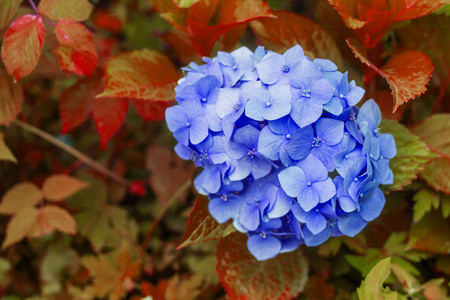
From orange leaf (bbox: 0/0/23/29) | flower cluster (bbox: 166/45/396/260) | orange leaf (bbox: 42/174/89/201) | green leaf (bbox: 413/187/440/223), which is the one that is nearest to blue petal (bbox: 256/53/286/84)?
flower cluster (bbox: 166/45/396/260)

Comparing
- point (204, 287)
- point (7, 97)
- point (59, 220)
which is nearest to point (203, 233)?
point (204, 287)

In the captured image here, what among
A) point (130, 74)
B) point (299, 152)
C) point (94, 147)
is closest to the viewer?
point (299, 152)

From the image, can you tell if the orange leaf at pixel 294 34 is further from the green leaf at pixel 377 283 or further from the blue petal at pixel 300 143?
the green leaf at pixel 377 283

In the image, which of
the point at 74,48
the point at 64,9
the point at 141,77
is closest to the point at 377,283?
the point at 141,77

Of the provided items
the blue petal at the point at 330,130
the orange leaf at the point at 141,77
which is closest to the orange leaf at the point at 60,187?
the orange leaf at the point at 141,77

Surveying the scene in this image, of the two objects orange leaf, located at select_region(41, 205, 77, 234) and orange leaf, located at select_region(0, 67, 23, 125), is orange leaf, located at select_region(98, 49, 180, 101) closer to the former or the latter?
orange leaf, located at select_region(0, 67, 23, 125)

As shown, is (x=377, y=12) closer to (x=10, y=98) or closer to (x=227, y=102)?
(x=227, y=102)

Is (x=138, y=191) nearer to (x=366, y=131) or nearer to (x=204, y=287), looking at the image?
(x=204, y=287)
